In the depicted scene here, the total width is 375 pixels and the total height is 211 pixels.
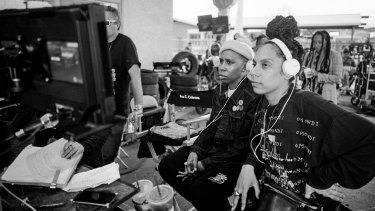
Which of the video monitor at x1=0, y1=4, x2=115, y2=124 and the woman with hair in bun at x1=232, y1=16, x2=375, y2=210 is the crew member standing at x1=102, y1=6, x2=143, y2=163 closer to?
the woman with hair in bun at x1=232, y1=16, x2=375, y2=210

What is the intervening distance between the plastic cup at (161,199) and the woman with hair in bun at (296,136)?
1.29 feet

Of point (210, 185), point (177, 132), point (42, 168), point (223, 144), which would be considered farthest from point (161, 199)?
point (177, 132)

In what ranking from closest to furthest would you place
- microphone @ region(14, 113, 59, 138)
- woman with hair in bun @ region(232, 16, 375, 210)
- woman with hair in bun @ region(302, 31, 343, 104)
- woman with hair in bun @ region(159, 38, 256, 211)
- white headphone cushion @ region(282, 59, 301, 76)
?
microphone @ region(14, 113, 59, 138) → woman with hair in bun @ region(232, 16, 375, 210) → white headphone cushion @ region(282, 59, 301, 76) → woman with hair in bun @ region(159, 38, 256, 211) → woman with hair in bun @ region(302, 31, 343, 104)

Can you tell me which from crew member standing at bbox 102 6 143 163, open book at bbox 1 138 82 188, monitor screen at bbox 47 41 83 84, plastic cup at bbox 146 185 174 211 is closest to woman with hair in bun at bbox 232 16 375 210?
plastic cup at bbox 146 185 174 211

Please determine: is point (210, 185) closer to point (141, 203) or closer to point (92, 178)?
point (141, 203)

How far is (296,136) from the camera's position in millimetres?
1309

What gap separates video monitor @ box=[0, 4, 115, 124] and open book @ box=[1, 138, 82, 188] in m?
0.46

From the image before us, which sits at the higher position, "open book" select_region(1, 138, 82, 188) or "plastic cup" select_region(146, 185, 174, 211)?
"open book" select_region(1, 138, 82, 188)

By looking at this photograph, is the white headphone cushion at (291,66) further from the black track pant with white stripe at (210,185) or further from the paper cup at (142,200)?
the paper cup at (142,200)

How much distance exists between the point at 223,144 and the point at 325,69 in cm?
245

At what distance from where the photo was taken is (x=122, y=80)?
2244 millimetres

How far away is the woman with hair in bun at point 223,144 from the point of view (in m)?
1.73

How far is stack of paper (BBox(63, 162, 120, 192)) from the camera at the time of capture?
3.79 ft

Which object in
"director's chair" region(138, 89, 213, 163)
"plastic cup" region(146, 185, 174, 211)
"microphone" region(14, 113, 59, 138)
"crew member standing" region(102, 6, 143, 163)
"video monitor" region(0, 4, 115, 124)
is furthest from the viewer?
"director's chair" region(138, 89, 213, 163)
